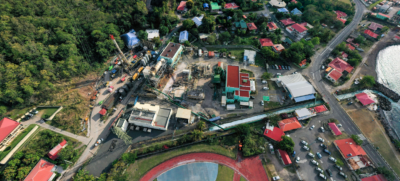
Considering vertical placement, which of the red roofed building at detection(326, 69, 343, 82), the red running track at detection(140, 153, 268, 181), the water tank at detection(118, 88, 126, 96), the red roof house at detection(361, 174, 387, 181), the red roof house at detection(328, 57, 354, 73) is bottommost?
the red roof house at detection(361, 174, 387, 181)

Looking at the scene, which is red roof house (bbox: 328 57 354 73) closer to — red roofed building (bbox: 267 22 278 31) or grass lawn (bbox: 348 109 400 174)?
grass lawn (bbox: 348 109 400 174)

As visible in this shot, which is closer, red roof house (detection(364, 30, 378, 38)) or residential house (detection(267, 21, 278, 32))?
red roof house (detection(364, 30, 378, 38))

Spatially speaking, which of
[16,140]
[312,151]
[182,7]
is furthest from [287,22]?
[16,140]

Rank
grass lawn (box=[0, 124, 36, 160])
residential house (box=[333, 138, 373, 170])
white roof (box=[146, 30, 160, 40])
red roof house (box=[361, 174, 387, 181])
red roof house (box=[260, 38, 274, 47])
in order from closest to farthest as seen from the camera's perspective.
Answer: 1. red roof house (box=[361, 174, 387, 181])
2. grass lawn (box=[0, 124, 36, 160])
3. residential house (box=[333, 138, 373, 170])
4. red roof house (box=[260, 38, 274, 47])
5. white roof (box=[146, 30, 160, 40])

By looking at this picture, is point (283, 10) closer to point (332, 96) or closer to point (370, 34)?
point (370, 34)

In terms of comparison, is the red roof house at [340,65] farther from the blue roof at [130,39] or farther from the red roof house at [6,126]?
the red roof house at [6,126]

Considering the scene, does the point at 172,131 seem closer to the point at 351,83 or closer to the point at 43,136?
the point at 43,136

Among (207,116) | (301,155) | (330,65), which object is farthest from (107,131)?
(330,65)

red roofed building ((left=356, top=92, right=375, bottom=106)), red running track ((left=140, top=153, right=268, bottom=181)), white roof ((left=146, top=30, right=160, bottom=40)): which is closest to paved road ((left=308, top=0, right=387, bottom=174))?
red roofed building ((left=356, top=92, right=375, bottom=106))
